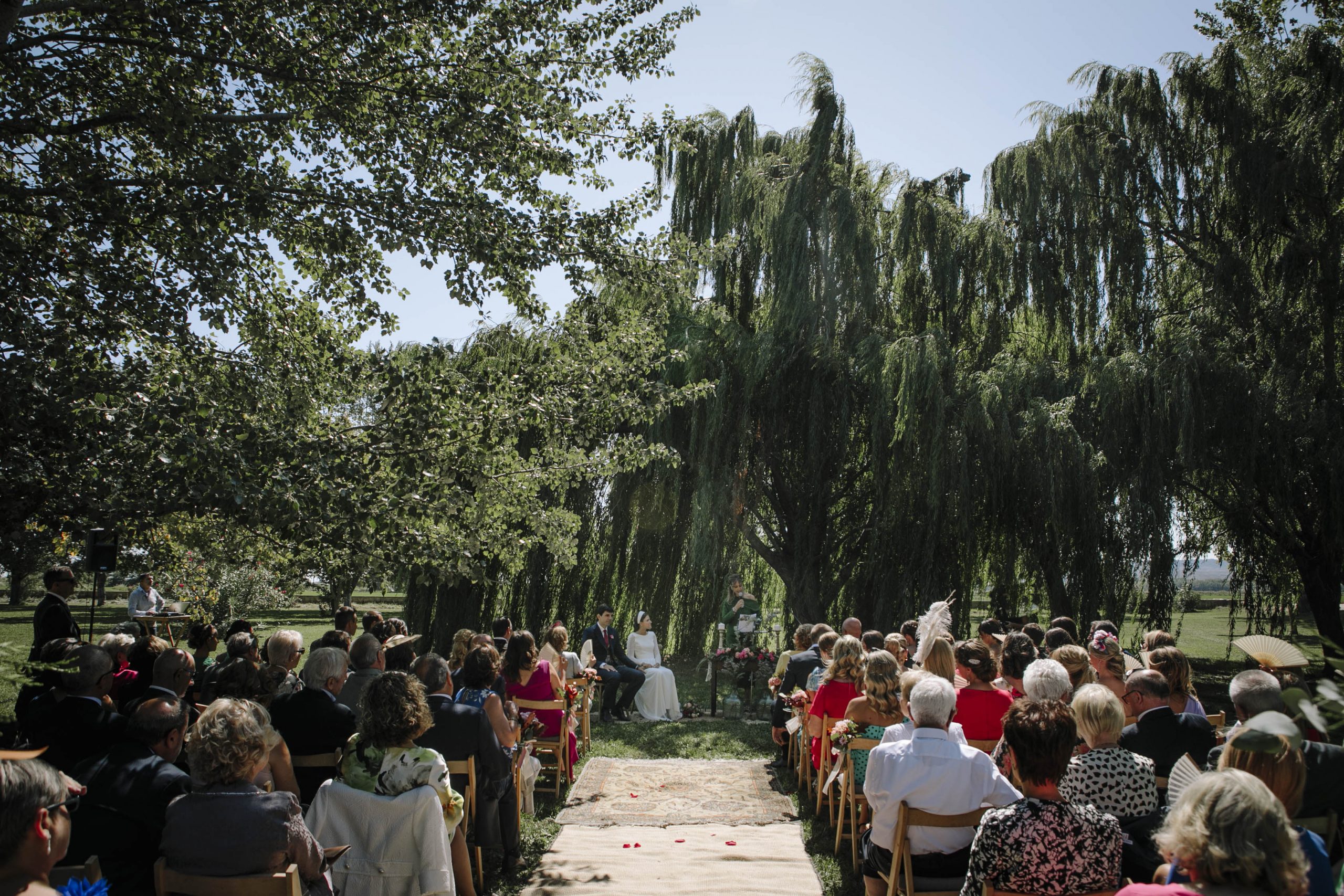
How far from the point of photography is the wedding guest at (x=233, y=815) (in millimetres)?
3121

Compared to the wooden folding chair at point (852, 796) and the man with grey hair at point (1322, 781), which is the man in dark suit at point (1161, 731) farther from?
the wooden folding chair at point (852, 796)

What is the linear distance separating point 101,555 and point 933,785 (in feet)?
29.6

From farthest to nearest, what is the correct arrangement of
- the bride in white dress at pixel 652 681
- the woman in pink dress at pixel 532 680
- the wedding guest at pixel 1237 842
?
1. the bride in white dress at pixel 652 681
2. the woman in pink dress at pixel 532 680
3. the wedding guest at pixel 1237 842

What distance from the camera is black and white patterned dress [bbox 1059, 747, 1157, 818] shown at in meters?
3.95

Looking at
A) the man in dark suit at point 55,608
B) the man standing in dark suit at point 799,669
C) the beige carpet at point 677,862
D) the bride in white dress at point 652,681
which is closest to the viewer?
the beige carpet at point 677,862

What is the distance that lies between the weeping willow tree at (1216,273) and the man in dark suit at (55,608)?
11.6 meters

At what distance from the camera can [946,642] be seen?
5.88 m

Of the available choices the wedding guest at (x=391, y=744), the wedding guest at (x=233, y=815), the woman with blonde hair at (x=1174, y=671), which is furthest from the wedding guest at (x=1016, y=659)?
the wedding guest at (x=233, y=815)

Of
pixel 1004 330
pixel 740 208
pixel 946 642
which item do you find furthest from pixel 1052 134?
pixel 946 642

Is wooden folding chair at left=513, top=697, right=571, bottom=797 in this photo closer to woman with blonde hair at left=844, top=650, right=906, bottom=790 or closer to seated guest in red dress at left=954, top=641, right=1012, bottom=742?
woman with blonde hair at left=844, top=650, right=906, bottom=790

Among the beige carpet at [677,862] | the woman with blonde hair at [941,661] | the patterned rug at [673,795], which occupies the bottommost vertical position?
the patterned rug at [673,795]

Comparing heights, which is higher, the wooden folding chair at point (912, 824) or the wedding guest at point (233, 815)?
the wedding guest at point (233, 815)

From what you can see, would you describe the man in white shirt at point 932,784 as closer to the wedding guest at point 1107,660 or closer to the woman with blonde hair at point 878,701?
the woman with blonde hair at point 878,701

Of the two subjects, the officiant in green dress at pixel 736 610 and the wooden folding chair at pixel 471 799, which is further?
the officiant in green dress at pixel 736 610
